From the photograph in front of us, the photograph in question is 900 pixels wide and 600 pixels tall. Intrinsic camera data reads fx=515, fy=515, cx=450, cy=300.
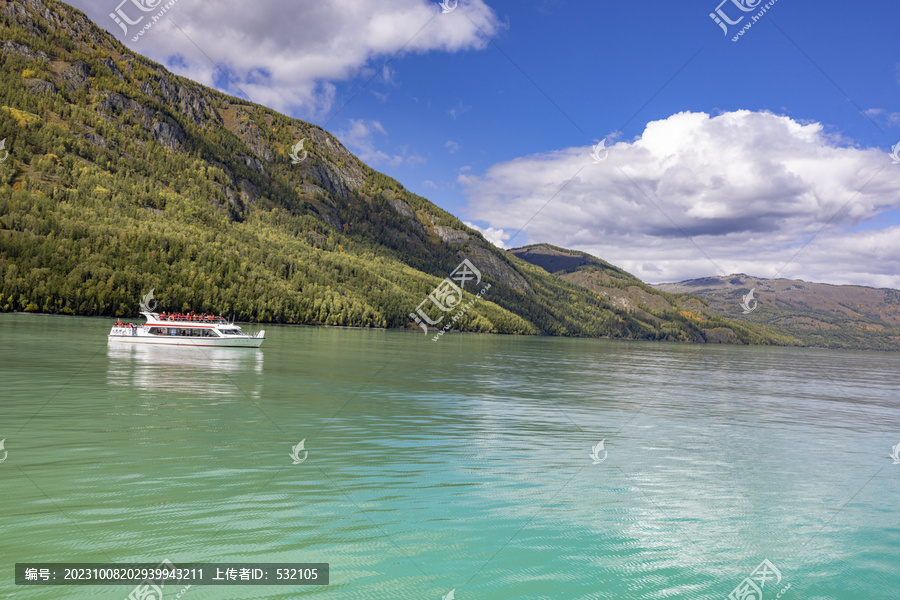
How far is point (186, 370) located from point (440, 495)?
148 feet

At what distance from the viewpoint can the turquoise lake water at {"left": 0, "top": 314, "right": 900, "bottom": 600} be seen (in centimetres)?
1183

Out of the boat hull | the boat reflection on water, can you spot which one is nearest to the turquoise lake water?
the boat reflection on water

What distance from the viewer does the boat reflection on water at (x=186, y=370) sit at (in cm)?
3984

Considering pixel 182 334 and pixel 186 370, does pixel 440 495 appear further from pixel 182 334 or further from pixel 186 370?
pixel 182 334

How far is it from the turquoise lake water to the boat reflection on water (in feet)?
3.16

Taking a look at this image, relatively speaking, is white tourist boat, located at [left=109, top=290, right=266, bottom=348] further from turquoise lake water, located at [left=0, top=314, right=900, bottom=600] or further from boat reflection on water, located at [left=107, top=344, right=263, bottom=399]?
turquoise lake water, located at [left=0, top=314, right=900, bottom=600]

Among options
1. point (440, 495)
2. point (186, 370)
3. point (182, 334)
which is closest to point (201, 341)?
point (182, 334)

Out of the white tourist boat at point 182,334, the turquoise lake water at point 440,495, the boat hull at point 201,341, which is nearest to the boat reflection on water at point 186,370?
the turquoise lake water at point 440,495

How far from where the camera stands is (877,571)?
44.9 feet

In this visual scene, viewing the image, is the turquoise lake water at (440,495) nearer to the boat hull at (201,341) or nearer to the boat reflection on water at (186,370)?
the boat reflection on water at (186,370)

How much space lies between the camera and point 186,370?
5322 cm

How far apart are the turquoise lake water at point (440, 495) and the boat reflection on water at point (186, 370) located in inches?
37.9

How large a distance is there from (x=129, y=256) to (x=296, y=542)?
20500 cm

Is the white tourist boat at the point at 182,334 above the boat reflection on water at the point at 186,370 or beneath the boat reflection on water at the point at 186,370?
above
